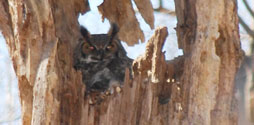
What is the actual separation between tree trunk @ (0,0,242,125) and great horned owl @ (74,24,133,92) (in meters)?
0.40

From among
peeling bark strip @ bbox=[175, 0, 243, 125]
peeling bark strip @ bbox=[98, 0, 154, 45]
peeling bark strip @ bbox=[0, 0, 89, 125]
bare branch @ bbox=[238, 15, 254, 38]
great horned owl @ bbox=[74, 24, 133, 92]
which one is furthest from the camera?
bare branch @ bbox=[238, 15, 254, 38]

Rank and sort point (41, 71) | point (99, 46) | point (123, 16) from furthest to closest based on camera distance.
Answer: point (123, 16) < point (99, 46) < point (41, 71)

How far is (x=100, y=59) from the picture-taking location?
3.68 metres

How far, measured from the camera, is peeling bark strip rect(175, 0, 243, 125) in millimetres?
2973

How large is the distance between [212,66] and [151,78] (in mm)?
380

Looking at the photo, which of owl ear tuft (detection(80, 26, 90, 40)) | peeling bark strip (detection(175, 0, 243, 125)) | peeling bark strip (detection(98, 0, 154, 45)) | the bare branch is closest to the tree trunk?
peeling bark strip (detection(175, 0, 243, 125))

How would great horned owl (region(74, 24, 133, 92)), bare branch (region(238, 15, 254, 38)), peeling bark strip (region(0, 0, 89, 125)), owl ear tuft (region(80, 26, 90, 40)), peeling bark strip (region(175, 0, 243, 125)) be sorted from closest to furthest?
peeling bark strip (region(175, 0, 243, 125))
peeling bark strip (region(0, 0, 89, 125))
great horned owl (region(74, 24, 133, 92))
owl ear tuft (region(80, 26, 90, 40))
bare branch (region(238, 15, 254, 38))

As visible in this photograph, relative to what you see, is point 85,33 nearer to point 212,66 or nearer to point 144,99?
point 144,99

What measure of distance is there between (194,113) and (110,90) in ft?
1.95

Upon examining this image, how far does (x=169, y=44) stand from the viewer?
5.29 meters

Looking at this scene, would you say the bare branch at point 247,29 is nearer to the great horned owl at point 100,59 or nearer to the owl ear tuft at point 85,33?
the great horned owl at point 100,59

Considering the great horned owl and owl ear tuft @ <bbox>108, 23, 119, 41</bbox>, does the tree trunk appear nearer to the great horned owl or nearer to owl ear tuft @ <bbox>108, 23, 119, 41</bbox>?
the great horned owl

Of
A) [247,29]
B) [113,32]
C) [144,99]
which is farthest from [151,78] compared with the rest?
[247,29]

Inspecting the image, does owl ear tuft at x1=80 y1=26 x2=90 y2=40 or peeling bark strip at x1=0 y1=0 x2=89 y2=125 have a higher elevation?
owl ear tuft at x1=80 y1=26 x2=90 y2=40
